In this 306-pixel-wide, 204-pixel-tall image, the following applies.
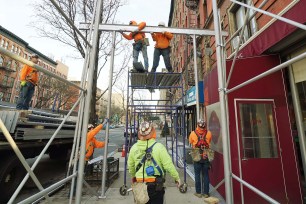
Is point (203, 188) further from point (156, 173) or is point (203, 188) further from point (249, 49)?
point (249, 49)

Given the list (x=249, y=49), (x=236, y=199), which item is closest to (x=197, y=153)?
(x=236, y=199)

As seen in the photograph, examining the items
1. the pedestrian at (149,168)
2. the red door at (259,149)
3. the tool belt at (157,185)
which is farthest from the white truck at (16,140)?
the red door at (259,149)

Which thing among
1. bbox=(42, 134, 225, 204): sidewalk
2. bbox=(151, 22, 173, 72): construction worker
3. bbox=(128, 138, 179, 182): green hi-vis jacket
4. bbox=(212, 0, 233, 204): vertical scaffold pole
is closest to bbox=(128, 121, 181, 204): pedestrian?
bbox=(128, 138, 179, 182): green hi-vis jacket

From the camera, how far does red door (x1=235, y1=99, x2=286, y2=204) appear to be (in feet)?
14.2

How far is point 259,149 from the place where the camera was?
4.57m

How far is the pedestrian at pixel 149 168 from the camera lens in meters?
2.97

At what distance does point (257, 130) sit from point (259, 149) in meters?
0.49

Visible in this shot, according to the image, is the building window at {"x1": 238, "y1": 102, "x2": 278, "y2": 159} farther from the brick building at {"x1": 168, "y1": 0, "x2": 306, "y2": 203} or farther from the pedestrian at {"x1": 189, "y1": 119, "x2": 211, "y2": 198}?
the pedestrian at {"x1": 189, "y1": 119, "x2": 211, "y2": 198}

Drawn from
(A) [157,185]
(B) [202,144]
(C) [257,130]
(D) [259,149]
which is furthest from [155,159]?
(C) [257,130]

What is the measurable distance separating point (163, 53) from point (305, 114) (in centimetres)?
426

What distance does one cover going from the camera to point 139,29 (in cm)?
441

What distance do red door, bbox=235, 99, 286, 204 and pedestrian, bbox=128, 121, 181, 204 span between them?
92.7 inches

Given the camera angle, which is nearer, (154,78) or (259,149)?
(259,149)

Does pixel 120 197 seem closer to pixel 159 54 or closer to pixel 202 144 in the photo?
pixel 202 144
